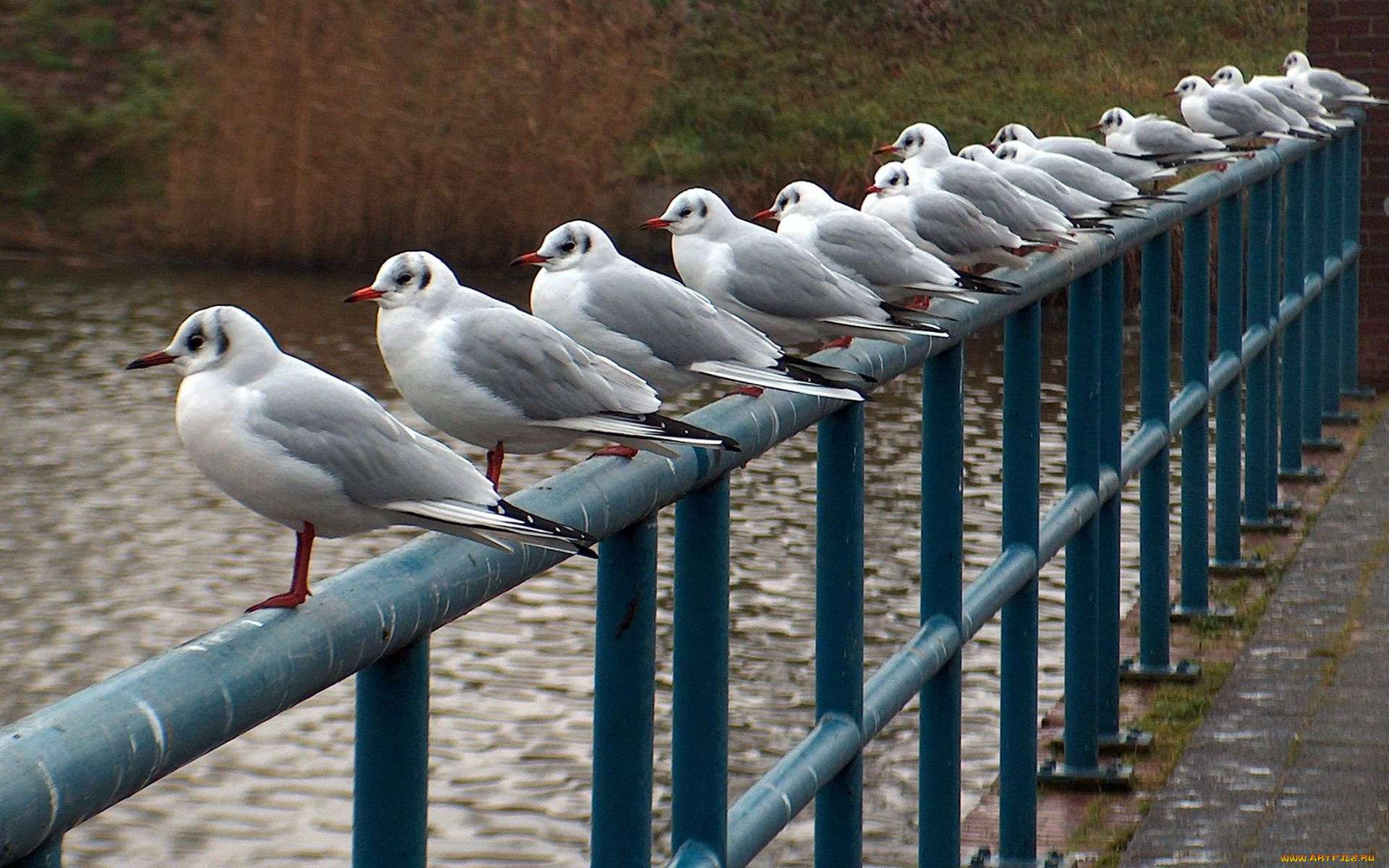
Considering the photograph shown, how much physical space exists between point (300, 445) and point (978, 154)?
2879mm

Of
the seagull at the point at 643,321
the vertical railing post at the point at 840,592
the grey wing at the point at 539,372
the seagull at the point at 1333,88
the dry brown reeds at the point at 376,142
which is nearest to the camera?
the grey wing at the point at 539,372

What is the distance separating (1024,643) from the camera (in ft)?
9.78

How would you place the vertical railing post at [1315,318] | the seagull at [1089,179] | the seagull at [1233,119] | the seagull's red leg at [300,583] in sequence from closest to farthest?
the seagull's red leg at [300,583] < the seagull at [1089,179] < the seagull at [1233,119] < the vertical railing post at [1315,318]

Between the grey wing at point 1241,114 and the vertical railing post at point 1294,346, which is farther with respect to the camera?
the grey wing at point 1241,114

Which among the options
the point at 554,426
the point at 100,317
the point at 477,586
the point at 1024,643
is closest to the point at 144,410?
the point at 100,317

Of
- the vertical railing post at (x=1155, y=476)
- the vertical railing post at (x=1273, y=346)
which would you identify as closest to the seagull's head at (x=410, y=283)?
the vertical railing post at (x=1155, y=476)

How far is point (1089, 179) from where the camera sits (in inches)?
161

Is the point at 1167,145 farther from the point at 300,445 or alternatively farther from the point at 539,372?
the point at 300,445

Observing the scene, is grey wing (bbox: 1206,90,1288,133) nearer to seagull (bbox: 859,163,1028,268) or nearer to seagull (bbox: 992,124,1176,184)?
seagull (bbox: 992,124,1176,184)

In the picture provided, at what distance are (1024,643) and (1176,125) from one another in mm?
3056

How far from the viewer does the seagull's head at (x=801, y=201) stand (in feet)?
10.7

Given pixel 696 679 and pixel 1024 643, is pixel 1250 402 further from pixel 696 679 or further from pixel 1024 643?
pixel 696 679

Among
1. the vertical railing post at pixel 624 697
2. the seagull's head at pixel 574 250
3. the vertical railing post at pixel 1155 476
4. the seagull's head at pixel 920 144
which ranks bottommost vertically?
the vertical railing post at pixel 1155 476

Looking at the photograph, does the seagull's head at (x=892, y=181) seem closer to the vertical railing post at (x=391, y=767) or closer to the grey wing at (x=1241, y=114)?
the grey wing at (x=1241, y=114)
